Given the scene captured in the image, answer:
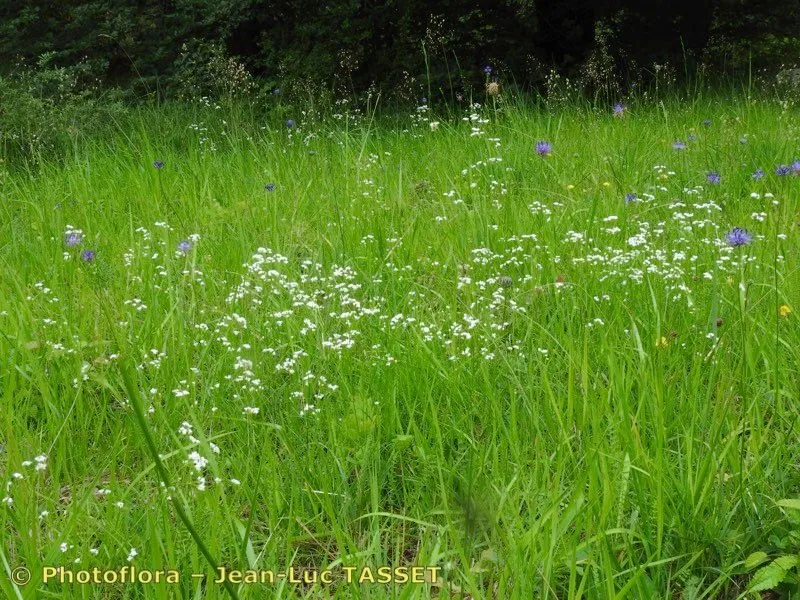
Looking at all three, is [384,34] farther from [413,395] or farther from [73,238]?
[413,395]

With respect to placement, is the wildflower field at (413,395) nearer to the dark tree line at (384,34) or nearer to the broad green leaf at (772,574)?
the broad green leaf at (772,574)

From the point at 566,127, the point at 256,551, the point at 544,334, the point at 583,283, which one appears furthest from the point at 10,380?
the point at 566,127

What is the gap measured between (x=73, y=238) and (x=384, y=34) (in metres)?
5.15

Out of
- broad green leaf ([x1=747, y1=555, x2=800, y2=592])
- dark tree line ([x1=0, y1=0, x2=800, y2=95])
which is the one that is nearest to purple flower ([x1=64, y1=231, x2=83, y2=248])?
broad green leaf ([x1=747, y1=555, x2=800, y2=592])

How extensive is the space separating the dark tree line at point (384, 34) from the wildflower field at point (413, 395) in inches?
159

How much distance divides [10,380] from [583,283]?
5.27 feet

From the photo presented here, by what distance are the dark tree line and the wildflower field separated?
4.04 meters

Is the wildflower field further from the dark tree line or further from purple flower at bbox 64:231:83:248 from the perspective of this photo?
the dark tree line

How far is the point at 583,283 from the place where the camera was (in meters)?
2.27

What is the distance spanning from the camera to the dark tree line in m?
7.02

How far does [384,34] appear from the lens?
23.9ft

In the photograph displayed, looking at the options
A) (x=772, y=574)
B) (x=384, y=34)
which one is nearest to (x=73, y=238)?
(x=772, y=574)

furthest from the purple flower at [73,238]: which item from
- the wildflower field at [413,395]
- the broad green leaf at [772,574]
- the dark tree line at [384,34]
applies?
the dark tree line at [384,34]

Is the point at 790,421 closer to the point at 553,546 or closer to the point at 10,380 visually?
the point at 553,546
